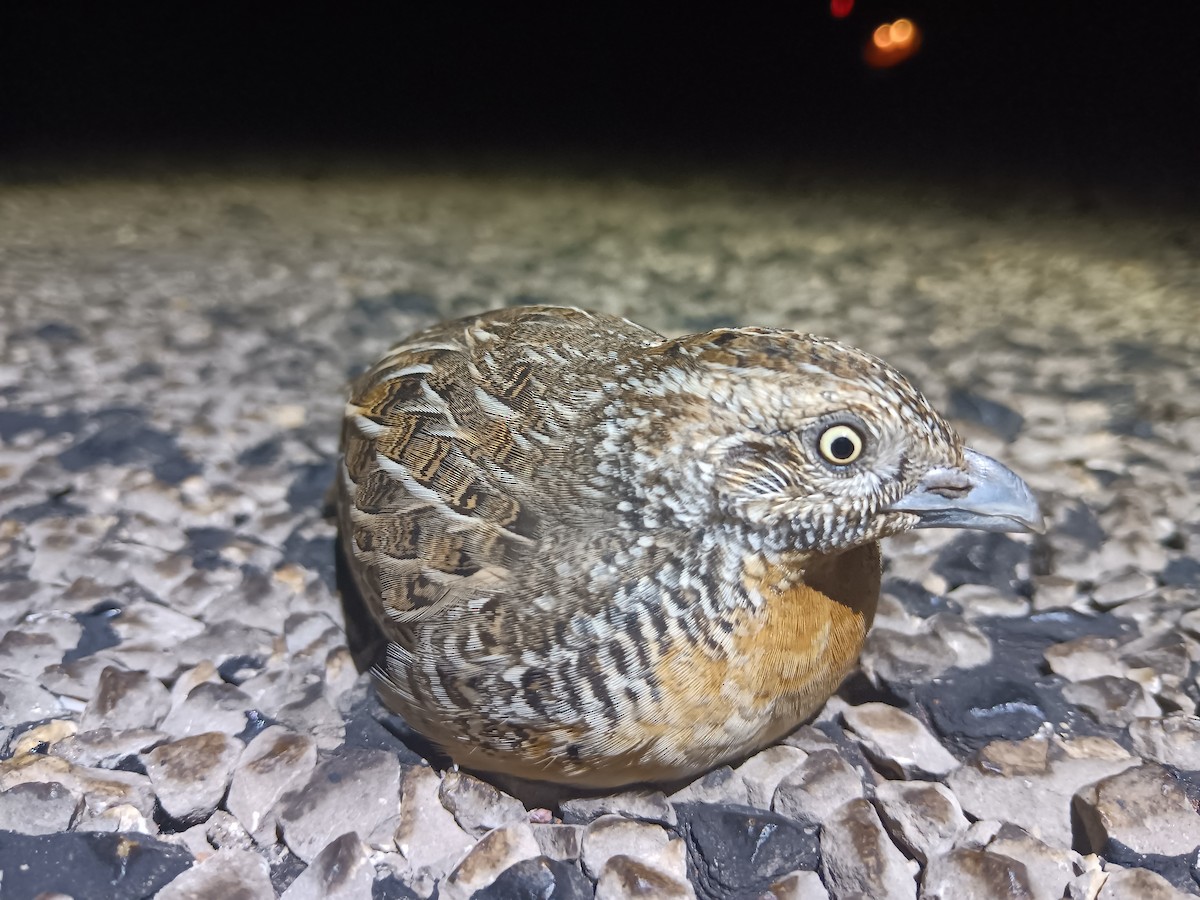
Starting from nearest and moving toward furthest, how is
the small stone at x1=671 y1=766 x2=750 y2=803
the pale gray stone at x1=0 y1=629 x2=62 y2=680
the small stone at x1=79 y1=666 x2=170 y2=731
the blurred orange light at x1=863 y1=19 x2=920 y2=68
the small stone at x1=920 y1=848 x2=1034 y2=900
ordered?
the small stone at x1=920 y1=848 x2=1034 y2=900 → the small stone at x1=671 y1=766 x2=750 y2=803 → the small stone at x1=79 y1=666 x2=170 y2=731 → the pale gray stone at x1=0 y1=629 x2=62 y2=680 → the blurred orange light at x1=863 y1=19 x2=920 y2=68

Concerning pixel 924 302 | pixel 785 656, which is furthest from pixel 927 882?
pixel 924 302

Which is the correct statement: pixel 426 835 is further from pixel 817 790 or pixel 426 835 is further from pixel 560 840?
pixel 817 790

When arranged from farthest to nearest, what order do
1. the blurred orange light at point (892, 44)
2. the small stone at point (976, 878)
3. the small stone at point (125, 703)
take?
the blurred orange light at point (892, 44)
the small stone at point (125, 703)
the small stone at point (976, 878)

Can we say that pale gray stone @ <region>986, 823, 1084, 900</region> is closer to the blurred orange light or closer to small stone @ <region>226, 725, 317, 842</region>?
small stone @ <region>226, 725, 317, 842</region>

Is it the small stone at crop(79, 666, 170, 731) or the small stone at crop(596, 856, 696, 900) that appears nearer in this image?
the small stone at crop(596, 856, 696, 900)

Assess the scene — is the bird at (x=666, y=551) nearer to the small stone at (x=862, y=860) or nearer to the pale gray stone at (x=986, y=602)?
the small stone at (x=862, y=860)

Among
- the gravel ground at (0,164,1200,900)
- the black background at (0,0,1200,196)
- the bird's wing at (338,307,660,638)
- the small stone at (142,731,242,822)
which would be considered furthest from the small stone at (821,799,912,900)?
the black background at (0,0,1200,196)

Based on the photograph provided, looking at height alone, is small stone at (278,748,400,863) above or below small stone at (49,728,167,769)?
above

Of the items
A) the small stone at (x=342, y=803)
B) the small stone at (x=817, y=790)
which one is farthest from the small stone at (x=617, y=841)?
the small stone at (x=342, y=803)
